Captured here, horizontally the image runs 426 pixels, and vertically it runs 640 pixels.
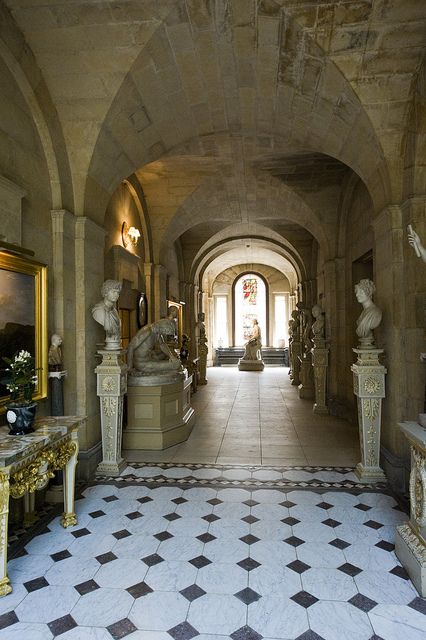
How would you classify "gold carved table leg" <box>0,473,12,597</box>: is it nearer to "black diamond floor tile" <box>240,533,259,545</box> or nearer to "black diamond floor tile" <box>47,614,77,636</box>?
"black diamond floor tile" <box>47,614,77,636</box>

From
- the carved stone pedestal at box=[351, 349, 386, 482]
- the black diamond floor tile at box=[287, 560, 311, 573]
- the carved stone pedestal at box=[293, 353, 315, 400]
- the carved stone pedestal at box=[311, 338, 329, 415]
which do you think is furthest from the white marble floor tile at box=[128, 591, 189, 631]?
the carved stone pedestal at box=[293, 353, 315, 400]

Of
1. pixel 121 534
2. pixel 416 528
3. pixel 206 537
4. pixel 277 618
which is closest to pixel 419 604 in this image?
pixel 416 528

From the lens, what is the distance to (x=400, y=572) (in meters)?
3.02

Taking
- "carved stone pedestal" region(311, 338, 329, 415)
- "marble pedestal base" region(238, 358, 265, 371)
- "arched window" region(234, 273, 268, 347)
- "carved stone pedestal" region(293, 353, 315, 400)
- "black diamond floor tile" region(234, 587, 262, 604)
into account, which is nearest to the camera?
"black diamond floor tile" region(234, 587, 262, 604)

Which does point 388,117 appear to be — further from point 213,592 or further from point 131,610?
point 131,610

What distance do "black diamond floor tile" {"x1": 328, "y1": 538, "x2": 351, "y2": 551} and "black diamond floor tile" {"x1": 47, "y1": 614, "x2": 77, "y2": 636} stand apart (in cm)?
205

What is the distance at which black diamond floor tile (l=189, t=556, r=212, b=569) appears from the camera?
3131 millimetres

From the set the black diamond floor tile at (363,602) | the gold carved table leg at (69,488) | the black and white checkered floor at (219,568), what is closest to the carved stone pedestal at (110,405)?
the black and white checkered floor at (219,568)

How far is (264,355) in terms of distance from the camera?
868 inches

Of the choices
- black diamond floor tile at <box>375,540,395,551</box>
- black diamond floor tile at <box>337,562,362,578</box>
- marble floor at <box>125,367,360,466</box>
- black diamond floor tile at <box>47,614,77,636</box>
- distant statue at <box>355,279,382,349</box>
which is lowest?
black diamond floor tile at <box>375,540,395,551</box>

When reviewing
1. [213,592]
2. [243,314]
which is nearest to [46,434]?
[213,592]

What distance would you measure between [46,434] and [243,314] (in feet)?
70.0

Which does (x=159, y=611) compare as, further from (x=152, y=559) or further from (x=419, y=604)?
(x=419, y=604)

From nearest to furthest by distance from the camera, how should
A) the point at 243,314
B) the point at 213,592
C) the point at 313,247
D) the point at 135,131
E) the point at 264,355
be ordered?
the point at 213,592 → the point at 135,131 → the point at 313,247 → the point at 264,355 → the point at 243,314
